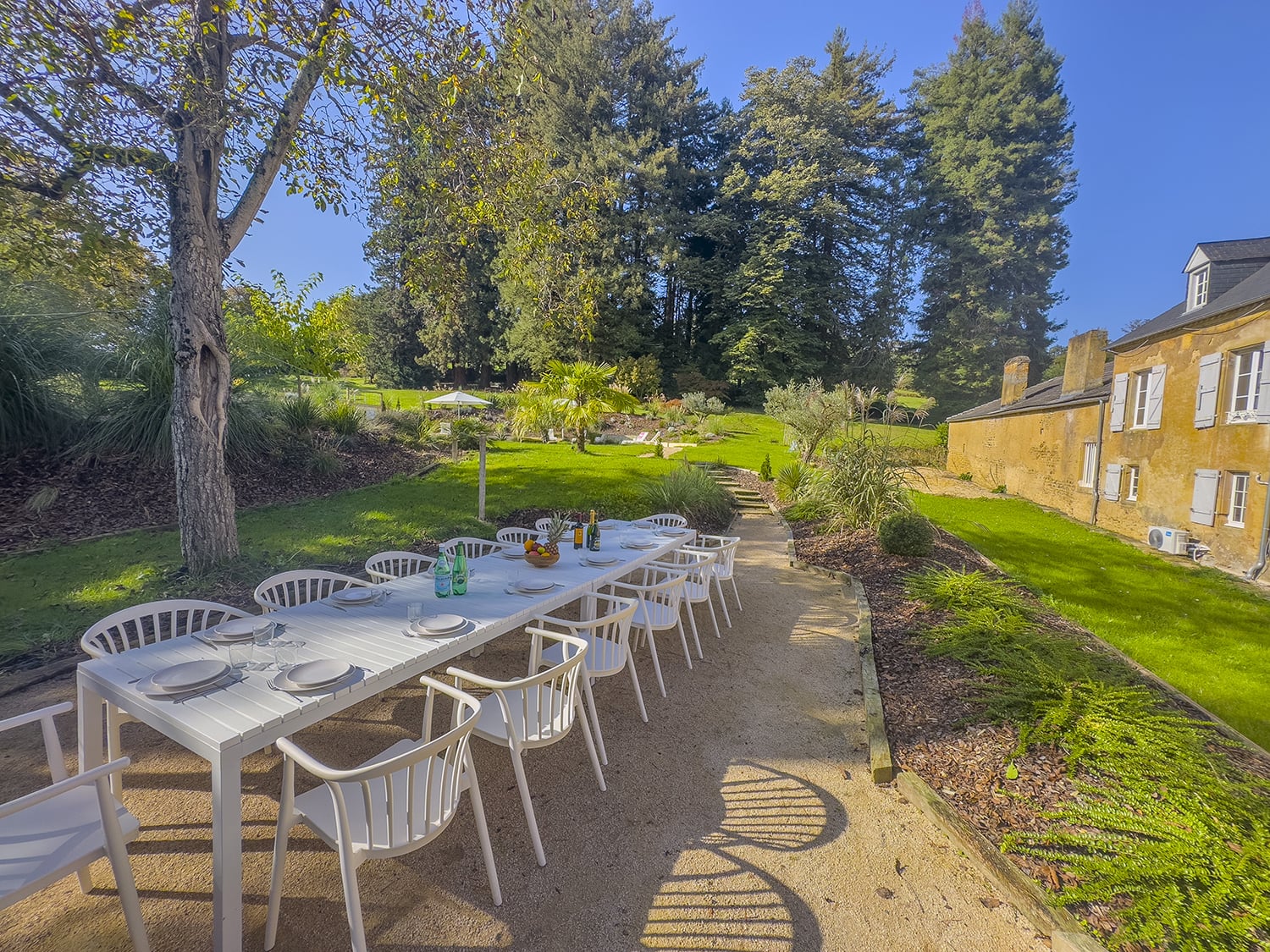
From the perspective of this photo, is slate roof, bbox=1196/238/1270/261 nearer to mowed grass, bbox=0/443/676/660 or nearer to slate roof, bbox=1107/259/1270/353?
slate roof, bbox=1107/259/1270/353

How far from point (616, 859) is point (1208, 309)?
13.7 m

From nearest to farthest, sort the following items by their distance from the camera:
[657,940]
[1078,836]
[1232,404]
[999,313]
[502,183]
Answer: [657,940] < [1078,836] < [502,183] < [1232,404] < [999,313]

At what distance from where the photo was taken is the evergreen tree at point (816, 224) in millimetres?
28375

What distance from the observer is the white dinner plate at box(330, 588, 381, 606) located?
120 inches

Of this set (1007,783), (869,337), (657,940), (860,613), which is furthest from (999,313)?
(657,940)

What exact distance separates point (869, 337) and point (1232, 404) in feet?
76.3

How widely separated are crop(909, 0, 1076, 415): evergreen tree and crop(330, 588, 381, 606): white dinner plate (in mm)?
34205

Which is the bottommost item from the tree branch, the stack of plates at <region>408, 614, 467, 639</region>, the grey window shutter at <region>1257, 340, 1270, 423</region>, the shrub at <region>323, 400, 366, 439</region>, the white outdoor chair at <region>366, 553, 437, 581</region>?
the white outdoor chair at <region>366, 553, 437, 581</region>

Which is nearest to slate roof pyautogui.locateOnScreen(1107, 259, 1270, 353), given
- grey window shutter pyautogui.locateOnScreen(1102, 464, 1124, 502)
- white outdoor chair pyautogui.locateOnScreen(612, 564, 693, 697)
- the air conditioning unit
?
grey window shutter pyautogui.locateOnScreen(1102, 464, 1124, 502)

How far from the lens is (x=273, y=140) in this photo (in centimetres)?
488

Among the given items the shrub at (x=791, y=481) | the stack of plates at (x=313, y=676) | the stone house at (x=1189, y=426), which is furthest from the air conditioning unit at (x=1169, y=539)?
the stack of plates at (x=313, y=676)

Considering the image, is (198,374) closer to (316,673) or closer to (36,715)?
(36,715)

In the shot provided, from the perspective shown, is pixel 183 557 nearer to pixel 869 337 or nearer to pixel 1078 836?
pixel 1078 836

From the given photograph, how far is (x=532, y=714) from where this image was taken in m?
2.61
